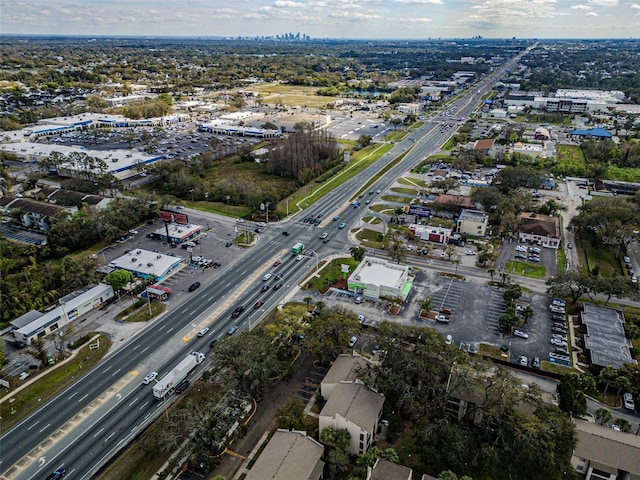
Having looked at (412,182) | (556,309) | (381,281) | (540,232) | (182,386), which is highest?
(540,232)

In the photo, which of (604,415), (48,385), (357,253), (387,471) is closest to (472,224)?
(357,253)

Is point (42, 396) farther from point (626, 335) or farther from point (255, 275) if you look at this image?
point (626, 335)

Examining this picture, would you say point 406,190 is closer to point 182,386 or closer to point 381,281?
point 381,281

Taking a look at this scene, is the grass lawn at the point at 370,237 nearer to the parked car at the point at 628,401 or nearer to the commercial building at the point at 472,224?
the commercial building at the point at 472,224

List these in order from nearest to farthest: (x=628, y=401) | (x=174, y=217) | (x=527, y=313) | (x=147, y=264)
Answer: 1. (x=628, y=401)
2. (x=527, y=313)
3. (x=147, y=264)
4. (x=174, y=217)

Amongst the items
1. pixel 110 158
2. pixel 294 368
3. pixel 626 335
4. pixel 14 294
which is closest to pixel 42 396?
pixel 14 294

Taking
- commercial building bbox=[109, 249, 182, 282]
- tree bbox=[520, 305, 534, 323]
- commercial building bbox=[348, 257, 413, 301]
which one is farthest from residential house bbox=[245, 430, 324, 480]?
commercial building bbox=[109, 249, 182, 282]

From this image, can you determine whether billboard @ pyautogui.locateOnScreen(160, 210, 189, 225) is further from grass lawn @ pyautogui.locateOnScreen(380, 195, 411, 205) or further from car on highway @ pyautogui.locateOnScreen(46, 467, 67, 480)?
car on highway @ pyautogui.locateOnScreen(46, 467, 67, 480)
